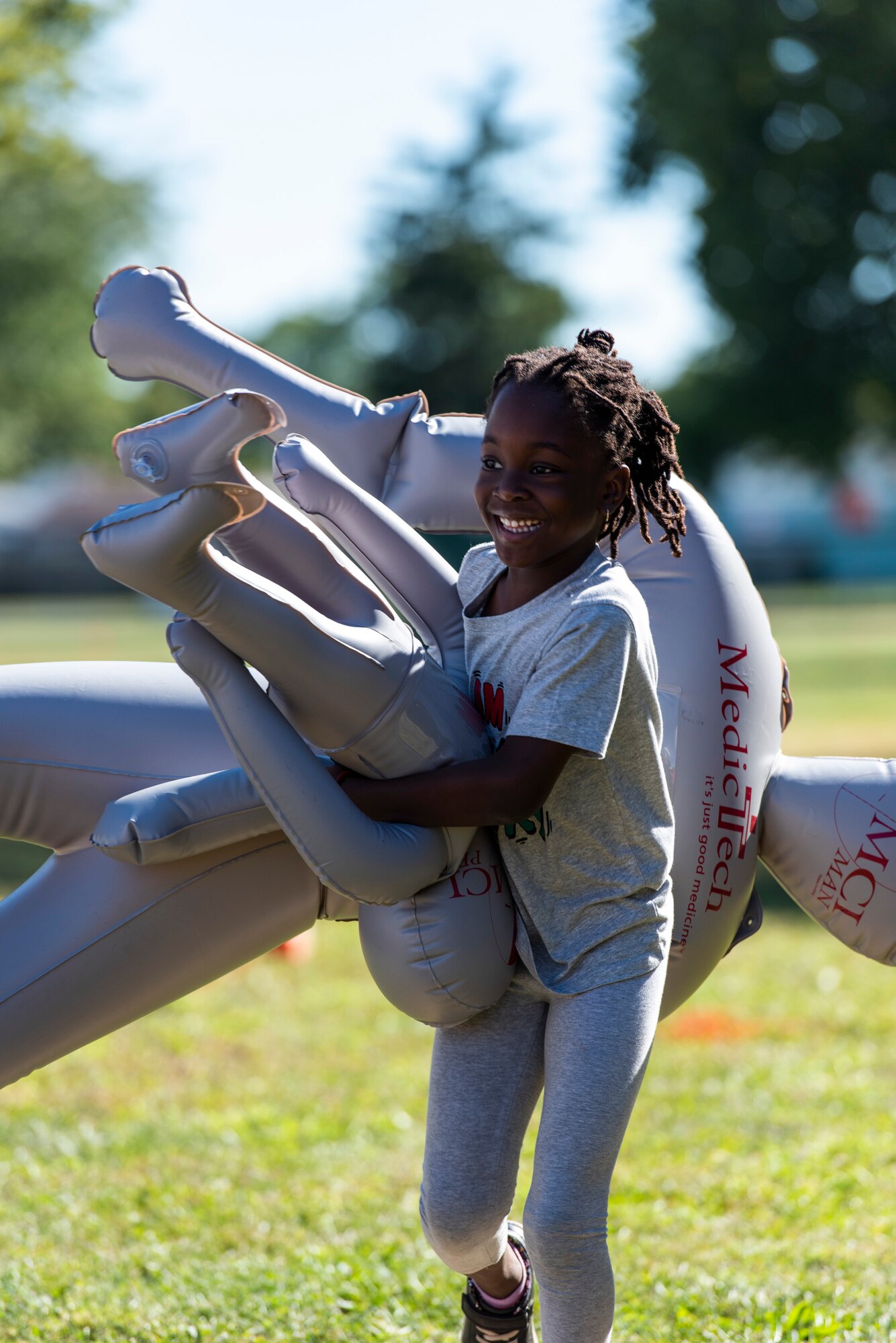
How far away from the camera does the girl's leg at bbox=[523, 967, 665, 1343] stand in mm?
1945

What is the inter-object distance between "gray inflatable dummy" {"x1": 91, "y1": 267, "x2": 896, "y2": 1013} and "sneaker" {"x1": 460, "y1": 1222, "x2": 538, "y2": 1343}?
0.61 meters

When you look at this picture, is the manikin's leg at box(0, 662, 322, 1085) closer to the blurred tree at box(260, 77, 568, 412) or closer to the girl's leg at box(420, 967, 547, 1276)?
the girl's leg at box(420, 967, 547, 1276)

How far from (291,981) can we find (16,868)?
2.64 meters

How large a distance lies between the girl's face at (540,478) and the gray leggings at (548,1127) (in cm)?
66

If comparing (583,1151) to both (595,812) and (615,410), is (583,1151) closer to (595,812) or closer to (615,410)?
(595,812)

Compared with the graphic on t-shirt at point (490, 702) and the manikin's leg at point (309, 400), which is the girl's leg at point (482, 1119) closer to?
the graphic on t-shirt at point (490, 702)

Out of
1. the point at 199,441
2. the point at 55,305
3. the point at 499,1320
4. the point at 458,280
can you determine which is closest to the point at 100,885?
the point at 199,441

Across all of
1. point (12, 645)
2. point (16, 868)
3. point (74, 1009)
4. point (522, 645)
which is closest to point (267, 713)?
point (522, 645)

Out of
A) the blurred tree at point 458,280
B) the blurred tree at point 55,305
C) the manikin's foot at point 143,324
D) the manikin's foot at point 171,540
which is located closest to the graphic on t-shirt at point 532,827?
the manikin's foot at point 171,540

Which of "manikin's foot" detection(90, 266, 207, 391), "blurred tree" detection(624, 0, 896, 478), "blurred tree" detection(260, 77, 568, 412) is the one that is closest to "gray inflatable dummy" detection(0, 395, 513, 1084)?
"manikin's foot" detection(90, 266, 207, 391)

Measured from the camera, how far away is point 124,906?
222 cm

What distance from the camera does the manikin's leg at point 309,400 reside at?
8.32 ft

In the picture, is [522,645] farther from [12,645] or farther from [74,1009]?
[12,645]

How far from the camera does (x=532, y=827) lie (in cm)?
207
